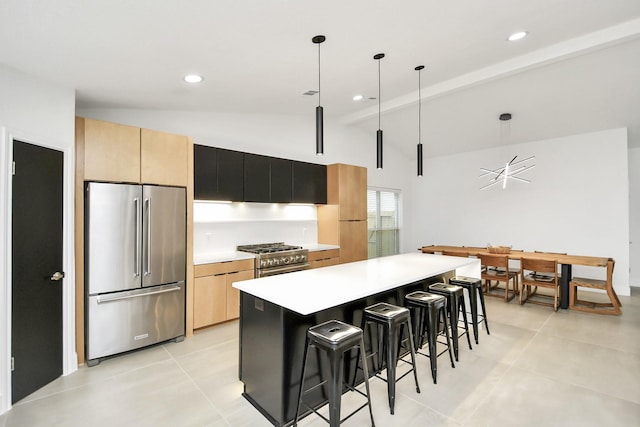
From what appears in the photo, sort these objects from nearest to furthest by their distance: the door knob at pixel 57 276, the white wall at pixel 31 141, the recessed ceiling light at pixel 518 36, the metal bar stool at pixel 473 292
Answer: the white wall at pixel 31 141
the door knob at pixel 57 276
the recessed ceiling light at pixel 518 36
the metal bar stool at pixel 473 292

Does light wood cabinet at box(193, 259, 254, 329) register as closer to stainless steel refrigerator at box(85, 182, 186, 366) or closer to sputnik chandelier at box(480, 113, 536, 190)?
stainless steel refrigerator at box(85, 182, 186, 366)

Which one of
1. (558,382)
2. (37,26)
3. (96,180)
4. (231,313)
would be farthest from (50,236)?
(558,382)

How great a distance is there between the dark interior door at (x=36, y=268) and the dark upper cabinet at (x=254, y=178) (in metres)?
1.46

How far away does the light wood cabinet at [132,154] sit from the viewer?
2988mm

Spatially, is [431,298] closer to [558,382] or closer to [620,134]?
[558,382]

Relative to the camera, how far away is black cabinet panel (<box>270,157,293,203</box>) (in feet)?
15.8

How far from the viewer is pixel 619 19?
3029 millimetres

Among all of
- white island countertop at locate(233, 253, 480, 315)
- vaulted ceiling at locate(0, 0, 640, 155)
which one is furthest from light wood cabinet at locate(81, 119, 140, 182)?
white island countertop at locate(233, 253, 480, 315)

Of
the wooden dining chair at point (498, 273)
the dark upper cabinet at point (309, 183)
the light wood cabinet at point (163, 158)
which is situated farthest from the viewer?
the dark upper cabinet at point (309, 183)

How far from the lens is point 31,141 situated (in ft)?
8.13

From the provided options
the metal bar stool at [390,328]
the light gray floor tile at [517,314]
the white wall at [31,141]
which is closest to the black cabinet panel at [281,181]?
the white wall at [31,141]

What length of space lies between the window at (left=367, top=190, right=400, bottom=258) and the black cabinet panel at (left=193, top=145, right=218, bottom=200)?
12.5ft

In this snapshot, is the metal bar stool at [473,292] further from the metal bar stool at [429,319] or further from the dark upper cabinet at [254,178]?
the dark upper cabinet at [254,178]

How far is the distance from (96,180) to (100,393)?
1.89m
